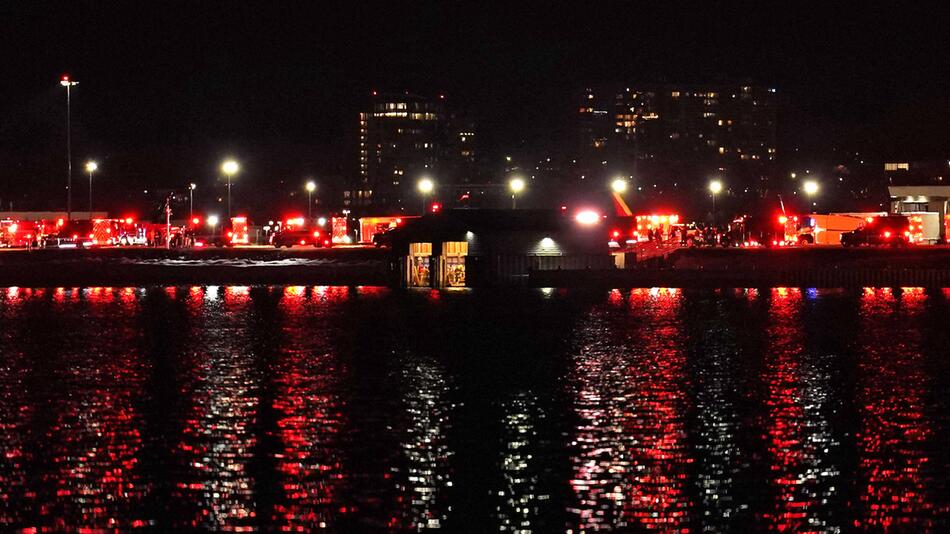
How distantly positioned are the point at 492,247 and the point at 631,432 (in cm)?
4292

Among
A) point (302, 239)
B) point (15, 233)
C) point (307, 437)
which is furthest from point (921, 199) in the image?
point (307, 437)

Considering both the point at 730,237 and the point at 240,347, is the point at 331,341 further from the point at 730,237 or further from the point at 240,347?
the point at 730,237

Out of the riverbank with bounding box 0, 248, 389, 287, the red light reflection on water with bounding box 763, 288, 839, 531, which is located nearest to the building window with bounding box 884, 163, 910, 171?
the riverbank with bounding box 0, 248, 389, 287

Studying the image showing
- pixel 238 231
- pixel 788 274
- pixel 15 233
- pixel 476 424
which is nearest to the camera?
pixel 476 424

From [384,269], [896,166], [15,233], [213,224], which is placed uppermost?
[896,166]

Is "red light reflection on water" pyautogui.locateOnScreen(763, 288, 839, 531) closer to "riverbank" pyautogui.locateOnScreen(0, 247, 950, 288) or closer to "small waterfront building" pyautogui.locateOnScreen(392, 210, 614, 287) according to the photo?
"riverbank" pyautogui.locateOnScreen(0, 247, 950, 288)

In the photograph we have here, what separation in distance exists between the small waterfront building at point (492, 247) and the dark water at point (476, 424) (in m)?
20.4

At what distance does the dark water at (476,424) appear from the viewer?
16.0 metres

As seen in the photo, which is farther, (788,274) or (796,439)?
(788,274)

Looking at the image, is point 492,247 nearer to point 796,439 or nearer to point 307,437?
point 307,437

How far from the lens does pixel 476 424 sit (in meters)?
22.2

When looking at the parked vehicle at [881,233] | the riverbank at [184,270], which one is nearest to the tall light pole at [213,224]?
the riverbank at [184,270]

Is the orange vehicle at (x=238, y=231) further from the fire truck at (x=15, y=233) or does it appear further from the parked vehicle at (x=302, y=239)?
the fire truck at (x=15, y=233)

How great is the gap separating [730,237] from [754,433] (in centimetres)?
7272
